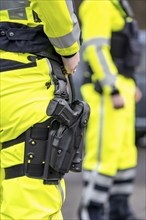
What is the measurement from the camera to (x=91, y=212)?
19.1ft

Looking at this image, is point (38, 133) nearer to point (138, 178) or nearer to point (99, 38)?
point (99, 38)

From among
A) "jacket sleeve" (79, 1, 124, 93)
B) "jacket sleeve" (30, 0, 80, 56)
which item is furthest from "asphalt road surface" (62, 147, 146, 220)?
"jacket sleeve" (30, 0, 80, 56)

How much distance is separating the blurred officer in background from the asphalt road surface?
1.20ft

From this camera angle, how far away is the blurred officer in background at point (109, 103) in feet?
18.5

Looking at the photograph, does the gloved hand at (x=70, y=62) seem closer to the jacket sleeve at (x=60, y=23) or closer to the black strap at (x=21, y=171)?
the jacket sleeve at (x=60, y=23)

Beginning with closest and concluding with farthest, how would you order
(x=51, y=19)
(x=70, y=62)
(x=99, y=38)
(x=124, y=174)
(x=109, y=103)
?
(x=51, y=19) < (x=70, y=62) < (x=99, y=38) < (x=109, y=103) < (x=124, y=174)

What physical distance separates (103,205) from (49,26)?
2.75 m

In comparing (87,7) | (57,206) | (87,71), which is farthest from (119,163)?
(57,206)

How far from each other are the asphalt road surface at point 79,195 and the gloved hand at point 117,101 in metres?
1.03

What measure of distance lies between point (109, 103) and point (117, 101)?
0.07 meters

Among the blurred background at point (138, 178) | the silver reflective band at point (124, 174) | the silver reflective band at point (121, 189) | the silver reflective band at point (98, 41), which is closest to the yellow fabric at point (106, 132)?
the silver reflective band at point (124, 174)

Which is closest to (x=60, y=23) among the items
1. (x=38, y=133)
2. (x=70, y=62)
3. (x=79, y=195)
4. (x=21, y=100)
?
(x=70, y=62)

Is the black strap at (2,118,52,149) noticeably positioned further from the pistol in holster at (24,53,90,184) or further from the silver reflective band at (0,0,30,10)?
the silver reflective band at (0,0,30,10)

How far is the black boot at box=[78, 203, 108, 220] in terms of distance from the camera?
581 centimetres
